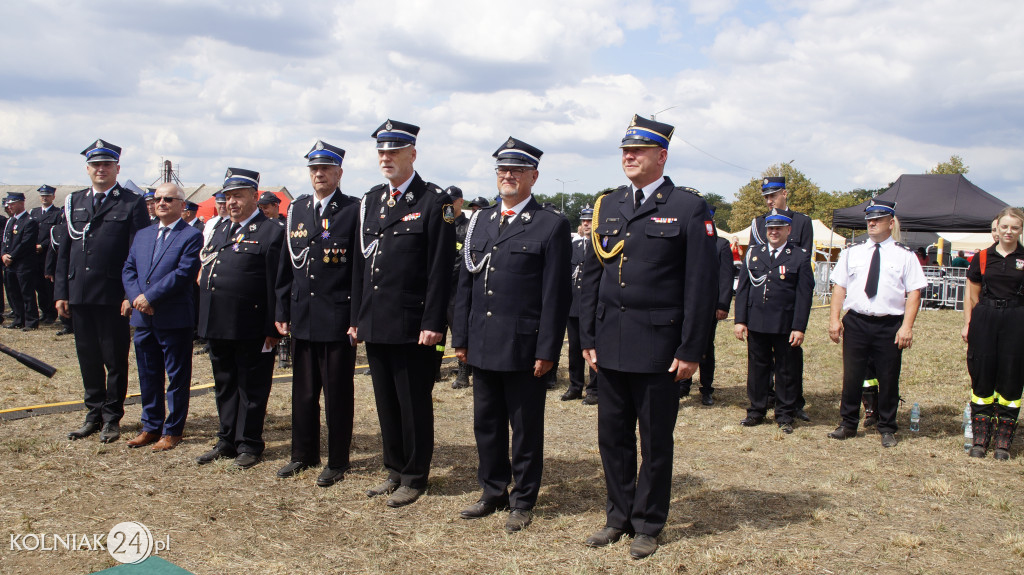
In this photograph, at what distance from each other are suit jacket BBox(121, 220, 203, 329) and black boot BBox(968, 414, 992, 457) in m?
6.90

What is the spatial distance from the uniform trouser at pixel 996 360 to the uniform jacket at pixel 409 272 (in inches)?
189

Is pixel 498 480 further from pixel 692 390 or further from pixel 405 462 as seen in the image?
A: pixel 692 390

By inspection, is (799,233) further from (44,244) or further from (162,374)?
(44,244)

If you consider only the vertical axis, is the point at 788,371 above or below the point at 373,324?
below

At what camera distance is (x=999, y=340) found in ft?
20.2

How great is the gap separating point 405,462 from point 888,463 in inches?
160

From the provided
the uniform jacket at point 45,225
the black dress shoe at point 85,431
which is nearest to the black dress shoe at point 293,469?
the black dress shoe at point 85,431

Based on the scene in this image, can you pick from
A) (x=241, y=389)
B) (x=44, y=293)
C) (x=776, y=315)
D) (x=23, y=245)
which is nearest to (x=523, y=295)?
(x=241, y=389)

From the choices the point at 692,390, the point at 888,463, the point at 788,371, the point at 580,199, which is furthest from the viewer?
the point at 580,199

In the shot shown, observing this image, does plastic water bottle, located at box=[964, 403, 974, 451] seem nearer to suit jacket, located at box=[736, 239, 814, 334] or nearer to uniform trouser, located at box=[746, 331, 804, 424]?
uniform trouser, located at box=[746, 331, 804, 424]

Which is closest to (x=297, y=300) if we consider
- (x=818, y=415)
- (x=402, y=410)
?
(x=402, y=410)

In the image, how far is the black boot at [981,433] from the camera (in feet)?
20.4

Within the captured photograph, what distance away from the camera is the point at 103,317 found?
6379 mm

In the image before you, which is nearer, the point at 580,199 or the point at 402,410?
the point at 402,410
